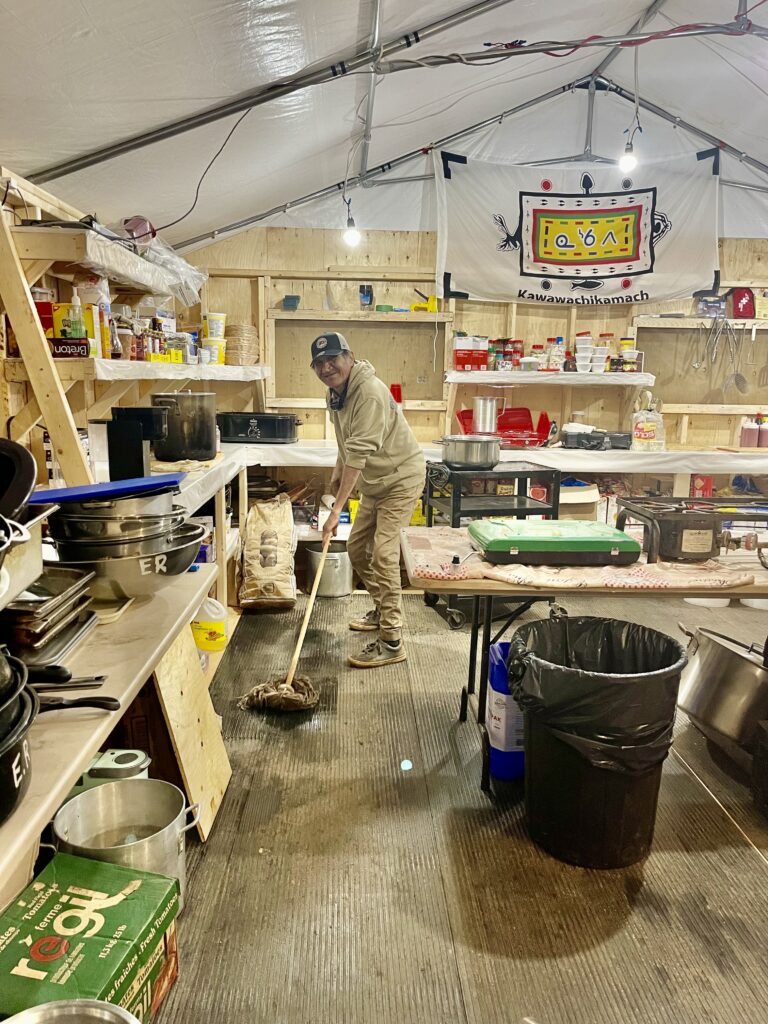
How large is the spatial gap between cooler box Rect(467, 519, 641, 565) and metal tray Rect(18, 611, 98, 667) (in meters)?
1.44

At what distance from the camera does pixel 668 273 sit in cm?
490

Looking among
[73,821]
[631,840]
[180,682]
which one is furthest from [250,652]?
[631,840]

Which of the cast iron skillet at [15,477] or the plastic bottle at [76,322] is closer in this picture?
the cast iron skillet at [15,477]

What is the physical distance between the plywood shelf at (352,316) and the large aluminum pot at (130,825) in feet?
12.6

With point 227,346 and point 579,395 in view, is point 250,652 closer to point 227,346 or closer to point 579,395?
point 227,346

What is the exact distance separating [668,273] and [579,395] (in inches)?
43.0

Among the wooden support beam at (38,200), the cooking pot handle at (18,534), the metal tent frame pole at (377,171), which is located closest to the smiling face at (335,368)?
the wooden support beam at (38,200)

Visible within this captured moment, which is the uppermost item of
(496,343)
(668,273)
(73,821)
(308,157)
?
(308,157)

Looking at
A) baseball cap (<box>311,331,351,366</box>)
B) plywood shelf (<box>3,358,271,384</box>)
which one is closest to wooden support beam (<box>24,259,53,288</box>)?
plywood shelf (<box>3,358,271,384</box>)

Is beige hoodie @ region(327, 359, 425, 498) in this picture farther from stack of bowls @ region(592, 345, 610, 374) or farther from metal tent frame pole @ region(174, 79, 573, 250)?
stack of bowls @ region(592, 345, 610, 374)

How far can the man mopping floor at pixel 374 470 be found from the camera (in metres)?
3.29

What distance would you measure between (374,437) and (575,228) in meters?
2.80

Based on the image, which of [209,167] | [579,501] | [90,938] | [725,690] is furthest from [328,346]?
[90,938]

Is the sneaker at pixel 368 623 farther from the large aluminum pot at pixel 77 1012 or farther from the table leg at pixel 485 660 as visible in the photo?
the large aluminum pot at pixel 77 1012
